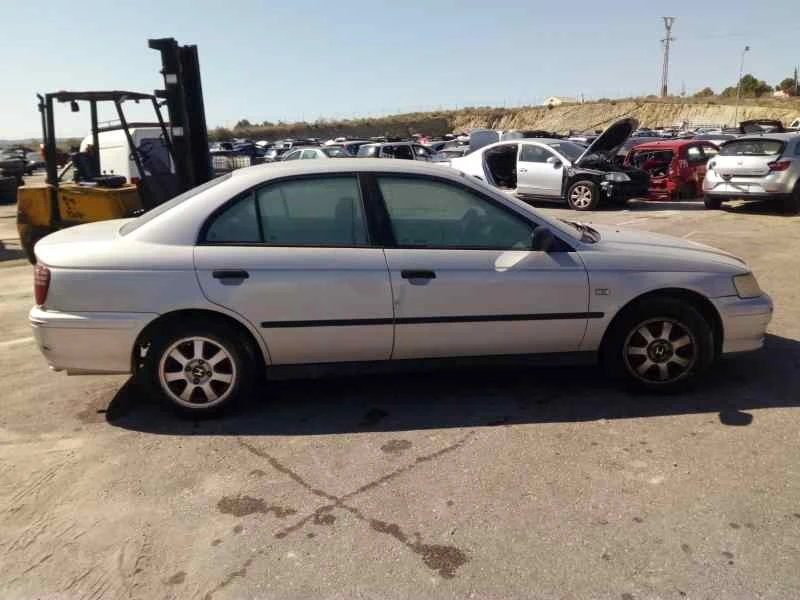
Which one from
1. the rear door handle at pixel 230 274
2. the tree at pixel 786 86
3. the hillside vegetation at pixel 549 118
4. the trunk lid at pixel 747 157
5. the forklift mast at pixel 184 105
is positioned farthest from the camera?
the tree at pixel 786 86

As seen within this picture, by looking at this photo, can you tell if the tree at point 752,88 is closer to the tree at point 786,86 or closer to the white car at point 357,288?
the tree at point 786,86

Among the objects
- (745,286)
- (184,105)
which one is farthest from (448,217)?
(184,105)

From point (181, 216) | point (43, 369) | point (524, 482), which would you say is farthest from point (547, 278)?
point (43, 369)

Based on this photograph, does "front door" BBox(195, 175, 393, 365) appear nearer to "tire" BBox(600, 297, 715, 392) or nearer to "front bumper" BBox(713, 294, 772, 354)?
"tire" BBox(600, 297, 715, 392)

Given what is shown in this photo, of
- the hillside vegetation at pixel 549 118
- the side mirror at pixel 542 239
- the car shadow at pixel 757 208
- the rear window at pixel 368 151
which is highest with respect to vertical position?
the hillside vegetation at pixel 549 118

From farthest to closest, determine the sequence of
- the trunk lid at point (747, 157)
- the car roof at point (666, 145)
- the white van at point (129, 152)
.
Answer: the car roof at point (666, 145), the trunk lid at point (747, 157), the white van at point (129, 152)

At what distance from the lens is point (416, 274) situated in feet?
12.2

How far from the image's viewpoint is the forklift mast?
7.82 metres

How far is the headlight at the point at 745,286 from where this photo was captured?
4051 millimetres

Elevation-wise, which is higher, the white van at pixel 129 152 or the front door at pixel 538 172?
the white van at pixel 129 152

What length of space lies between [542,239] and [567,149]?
1155 centimetres

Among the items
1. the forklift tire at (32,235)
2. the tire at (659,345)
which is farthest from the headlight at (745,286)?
the forklift tire at (32,235)

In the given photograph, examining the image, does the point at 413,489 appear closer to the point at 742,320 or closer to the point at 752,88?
the point at 742,320

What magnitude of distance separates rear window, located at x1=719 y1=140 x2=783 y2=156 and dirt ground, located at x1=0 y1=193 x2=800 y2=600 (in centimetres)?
939
